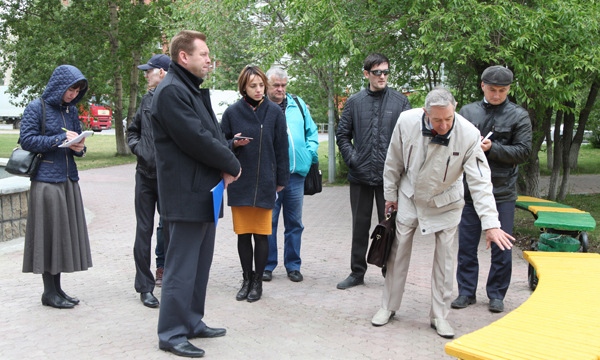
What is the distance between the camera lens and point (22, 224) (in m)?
7.01

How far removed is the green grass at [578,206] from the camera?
731cm

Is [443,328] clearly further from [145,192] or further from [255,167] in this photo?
[145,192]

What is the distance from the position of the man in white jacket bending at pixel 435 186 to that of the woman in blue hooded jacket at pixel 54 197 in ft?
8.31

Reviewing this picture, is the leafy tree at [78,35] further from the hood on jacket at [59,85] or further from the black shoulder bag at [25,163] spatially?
the black shoulder bag at [25,163]

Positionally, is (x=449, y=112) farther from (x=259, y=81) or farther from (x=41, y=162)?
(x=41, y=162)

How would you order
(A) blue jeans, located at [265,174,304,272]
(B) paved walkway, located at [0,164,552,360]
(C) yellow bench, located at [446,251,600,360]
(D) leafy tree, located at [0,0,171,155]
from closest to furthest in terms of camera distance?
(C) yellow bench, located at [446,251,600,360], (B) paved walkway, located at [0,164,552,360], (A) blue jeans, located at [265,174,304,272], (D) leafy tree, located at [0,0,171,155]

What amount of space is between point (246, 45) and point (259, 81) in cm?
904

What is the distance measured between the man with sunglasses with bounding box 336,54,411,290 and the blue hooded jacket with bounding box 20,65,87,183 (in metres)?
2.45

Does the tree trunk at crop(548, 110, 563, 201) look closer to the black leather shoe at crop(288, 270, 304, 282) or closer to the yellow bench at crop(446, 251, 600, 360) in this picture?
the black leather shoe at crop(288, 270, 304, 282)

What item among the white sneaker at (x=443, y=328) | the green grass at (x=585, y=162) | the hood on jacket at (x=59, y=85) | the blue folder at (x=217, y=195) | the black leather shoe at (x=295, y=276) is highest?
the hood on jacket at (x=59, y=85)

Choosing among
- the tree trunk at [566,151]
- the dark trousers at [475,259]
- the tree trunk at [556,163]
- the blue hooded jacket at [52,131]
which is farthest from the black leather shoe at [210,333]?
the tree trunk at [566,151]

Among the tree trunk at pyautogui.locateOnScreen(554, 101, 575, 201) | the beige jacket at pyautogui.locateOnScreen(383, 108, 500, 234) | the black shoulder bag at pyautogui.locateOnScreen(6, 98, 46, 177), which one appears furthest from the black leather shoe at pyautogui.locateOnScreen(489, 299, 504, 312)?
the tree trunk at pyautogui.locateOnScreen(554, 101, 575, 201)

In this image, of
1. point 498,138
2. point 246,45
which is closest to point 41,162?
Result: point 498,138

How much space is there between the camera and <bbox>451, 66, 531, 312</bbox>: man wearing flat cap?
468 centimetres
